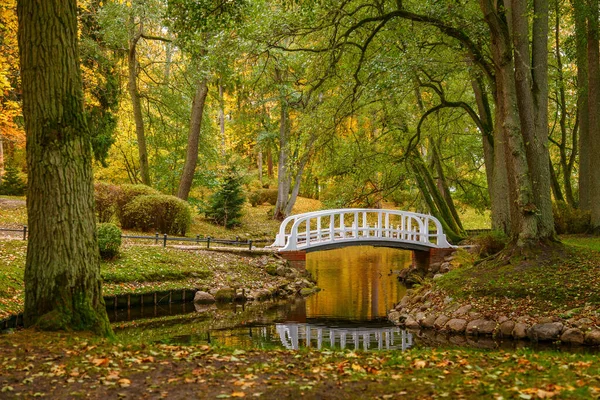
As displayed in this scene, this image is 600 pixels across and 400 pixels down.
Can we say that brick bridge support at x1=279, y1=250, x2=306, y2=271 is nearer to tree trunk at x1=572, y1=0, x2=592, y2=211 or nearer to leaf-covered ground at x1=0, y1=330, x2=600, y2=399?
tree trunk at x1=572, y1=0, x2=592, y2=211

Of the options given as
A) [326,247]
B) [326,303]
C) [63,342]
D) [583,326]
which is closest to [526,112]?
[583,326]

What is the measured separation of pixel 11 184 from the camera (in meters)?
27.5

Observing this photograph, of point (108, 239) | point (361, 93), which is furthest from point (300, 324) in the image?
point (361, 93)

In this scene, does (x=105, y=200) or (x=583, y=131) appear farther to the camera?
(x=105, y=200)

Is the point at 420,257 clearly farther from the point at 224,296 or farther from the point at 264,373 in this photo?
the point at 264,373

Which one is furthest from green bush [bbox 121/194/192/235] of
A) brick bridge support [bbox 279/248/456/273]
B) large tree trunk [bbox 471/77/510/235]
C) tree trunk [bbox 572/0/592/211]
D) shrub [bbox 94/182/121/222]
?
tree trunk [bbox 572/0/592/211]

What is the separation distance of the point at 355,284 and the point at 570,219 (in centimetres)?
722

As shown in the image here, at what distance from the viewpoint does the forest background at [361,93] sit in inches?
460

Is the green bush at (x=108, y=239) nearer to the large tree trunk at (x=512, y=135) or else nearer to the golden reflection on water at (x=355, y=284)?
the golden reflection on water at (x=355, y=284)

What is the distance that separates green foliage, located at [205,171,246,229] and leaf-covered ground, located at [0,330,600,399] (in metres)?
19.4

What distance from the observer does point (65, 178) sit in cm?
651

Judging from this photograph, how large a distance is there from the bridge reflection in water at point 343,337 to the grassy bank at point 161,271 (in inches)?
150

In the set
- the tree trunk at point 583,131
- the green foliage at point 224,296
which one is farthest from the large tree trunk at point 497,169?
the green foliage at point 224,296

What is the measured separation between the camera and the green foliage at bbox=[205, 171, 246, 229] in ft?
84.5
